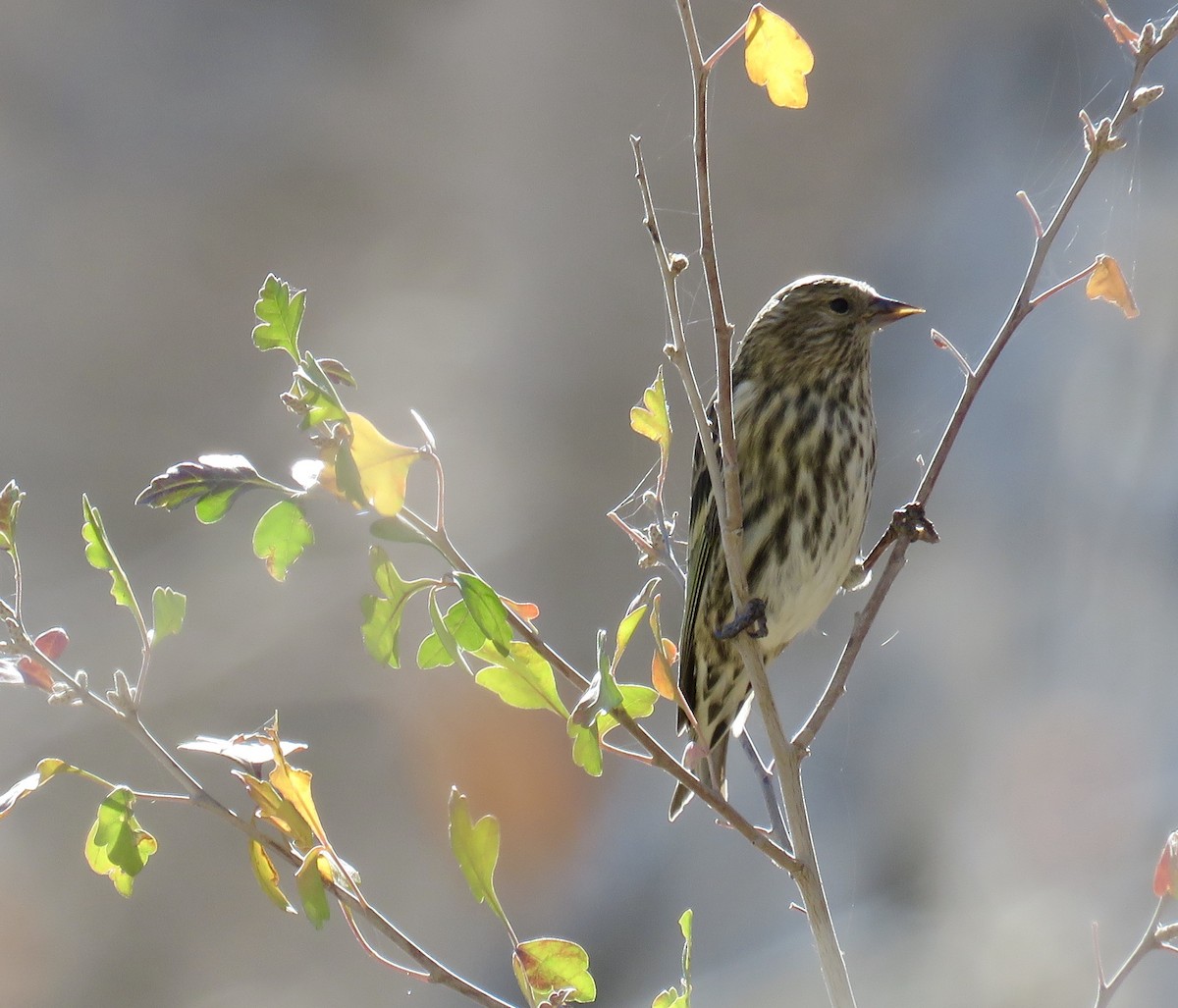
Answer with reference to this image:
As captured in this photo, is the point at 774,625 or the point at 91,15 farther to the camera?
the point at 91,15

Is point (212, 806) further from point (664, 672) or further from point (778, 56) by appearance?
point (778, 56)

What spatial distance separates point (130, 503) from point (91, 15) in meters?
1.39

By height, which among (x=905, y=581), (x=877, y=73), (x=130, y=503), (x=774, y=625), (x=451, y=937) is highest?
(x=877, y=73)

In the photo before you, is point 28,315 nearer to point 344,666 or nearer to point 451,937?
point 344,666

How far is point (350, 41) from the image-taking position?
3709mm

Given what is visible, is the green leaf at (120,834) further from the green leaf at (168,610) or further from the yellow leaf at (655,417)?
the yellow leaf at (655,417)

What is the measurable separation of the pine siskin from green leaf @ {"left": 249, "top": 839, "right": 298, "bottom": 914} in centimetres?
87

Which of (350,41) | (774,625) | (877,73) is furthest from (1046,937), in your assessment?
(350,41)

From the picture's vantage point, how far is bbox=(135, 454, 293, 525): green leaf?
2.39 ft

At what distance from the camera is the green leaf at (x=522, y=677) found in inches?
32.0

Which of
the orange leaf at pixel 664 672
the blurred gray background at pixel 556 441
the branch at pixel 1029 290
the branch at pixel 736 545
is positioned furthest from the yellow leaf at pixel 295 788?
the blurred gray background at pixel 556 441

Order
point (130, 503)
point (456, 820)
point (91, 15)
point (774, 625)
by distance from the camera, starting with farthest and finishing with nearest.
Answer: point (91, 15)
point (130, 503)
point (774, 625)
point (456, 820)

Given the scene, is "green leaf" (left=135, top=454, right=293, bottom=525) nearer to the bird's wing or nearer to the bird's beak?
the bird's wing

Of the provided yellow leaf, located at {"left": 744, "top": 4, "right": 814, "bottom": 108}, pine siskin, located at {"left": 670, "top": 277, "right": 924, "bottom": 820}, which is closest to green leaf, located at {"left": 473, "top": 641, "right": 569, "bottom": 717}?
yellow leaf, located at {"left": 744, "top": 4, "right": 814, "bottom": 108}
